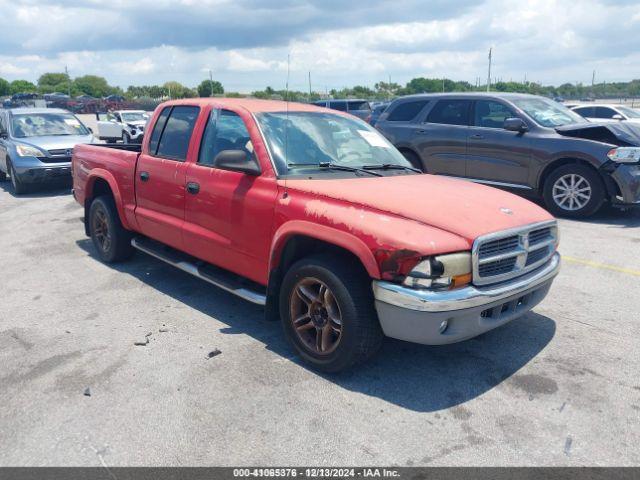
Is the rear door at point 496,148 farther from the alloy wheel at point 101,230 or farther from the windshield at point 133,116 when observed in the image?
the windshield at point 133,116

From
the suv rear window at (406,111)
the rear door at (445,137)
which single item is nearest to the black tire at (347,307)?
the rear door at (445,137)

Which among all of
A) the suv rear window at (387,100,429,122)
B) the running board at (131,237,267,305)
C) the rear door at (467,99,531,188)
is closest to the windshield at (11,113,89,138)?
the suv rear window at (387,100,429,122)

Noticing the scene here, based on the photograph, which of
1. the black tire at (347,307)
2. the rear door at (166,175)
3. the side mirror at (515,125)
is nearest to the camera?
the black tire at (347,307)

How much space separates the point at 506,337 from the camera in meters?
4.28

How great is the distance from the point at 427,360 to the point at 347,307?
0.93m

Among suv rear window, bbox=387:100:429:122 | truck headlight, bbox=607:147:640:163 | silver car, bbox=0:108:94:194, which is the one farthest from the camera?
silver car, bbox=0:108:94:194

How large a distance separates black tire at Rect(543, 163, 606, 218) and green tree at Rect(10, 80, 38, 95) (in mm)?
123840

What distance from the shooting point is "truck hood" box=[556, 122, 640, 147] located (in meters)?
8.06

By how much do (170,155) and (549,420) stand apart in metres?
3.87

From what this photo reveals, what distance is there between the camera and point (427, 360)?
13.0 feet

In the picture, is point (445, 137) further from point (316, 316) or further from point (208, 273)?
point (316, 316)

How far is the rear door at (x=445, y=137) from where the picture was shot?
9469mm

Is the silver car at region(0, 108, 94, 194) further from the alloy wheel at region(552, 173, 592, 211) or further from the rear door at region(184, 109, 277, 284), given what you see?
the alloy wheel at region(552, 173, 592, 211)

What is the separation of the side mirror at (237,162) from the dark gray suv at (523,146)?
5.69 m
